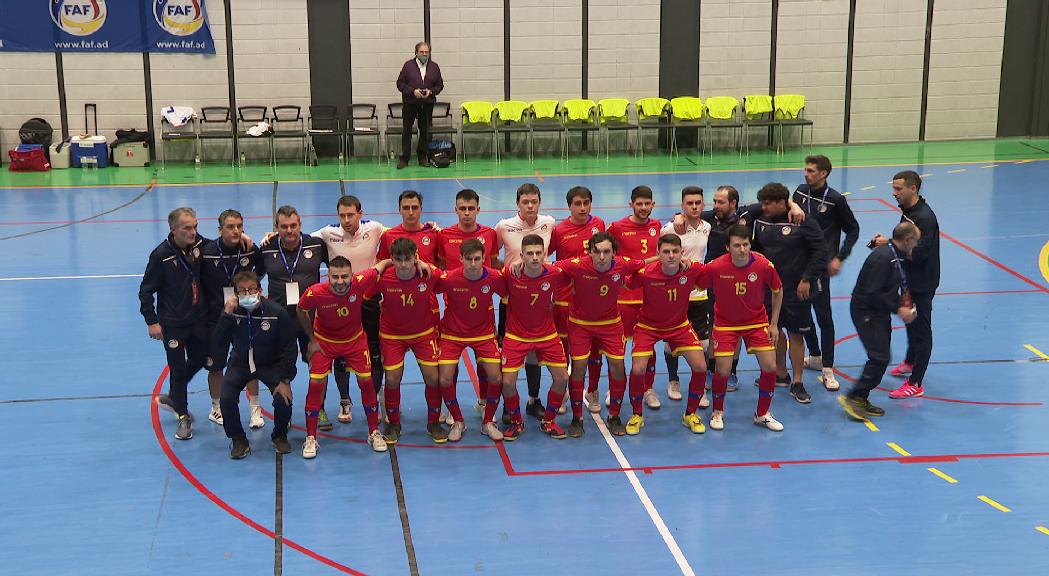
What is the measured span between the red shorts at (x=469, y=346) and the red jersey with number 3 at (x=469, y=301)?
1.6 inches

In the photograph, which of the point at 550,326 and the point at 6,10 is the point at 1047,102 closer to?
the point at 550,326

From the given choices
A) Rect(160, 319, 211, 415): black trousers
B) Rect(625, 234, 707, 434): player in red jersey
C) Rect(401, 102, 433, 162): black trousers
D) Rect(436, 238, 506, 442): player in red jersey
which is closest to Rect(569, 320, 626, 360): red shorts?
Rect(625, 234, 707, 434): player in red jersey

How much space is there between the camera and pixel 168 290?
9.23m

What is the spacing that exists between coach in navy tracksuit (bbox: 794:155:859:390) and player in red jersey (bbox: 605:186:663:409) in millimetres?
1643

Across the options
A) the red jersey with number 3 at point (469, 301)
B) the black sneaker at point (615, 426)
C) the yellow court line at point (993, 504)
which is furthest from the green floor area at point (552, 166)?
the yellow court line at point (993, 504)

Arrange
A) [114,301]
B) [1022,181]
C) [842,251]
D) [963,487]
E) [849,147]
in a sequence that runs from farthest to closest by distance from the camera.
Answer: [849,147], [1022,181], [114,301], [842,251], [963,487]

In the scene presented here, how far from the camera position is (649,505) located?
8.12 metres

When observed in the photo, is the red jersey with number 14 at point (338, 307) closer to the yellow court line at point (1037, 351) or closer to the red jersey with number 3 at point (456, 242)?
the red jersey with number 3 at point (456, 242)

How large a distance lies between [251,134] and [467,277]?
47.7ft

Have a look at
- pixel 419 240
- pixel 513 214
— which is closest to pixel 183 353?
pixel 419 240

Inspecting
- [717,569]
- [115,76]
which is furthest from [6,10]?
[717,569]

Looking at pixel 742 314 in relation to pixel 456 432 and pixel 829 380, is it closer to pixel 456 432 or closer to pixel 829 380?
pixel 829 380

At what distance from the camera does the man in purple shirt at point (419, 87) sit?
863 inches

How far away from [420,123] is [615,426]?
46.1ft
